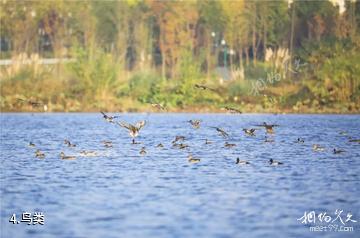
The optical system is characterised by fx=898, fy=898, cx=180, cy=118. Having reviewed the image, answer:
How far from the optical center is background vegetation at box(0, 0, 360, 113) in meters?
57.9

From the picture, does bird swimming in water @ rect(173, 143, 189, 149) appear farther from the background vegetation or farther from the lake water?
the background vegetation

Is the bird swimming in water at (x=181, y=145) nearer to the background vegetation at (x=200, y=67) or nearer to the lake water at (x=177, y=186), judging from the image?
the lake water at (x=177, y=186)

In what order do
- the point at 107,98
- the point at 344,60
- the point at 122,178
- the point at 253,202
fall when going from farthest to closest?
the point at 107,98 → the point at 344,60 → the point at 122,178 → the point at 253,202

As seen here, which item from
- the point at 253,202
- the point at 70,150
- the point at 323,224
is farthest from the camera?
the point at 70,150

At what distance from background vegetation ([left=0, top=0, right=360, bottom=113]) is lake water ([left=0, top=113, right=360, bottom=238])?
596 inches

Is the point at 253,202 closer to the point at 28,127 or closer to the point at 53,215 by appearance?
the point at 53,215

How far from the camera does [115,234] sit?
665 inches

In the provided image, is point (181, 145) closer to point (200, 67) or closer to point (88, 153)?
point (88, 153)

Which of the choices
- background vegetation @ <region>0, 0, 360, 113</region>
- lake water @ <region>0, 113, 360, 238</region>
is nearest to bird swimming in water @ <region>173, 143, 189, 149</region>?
lake water @ <region>0, 113, 360, 238</region>

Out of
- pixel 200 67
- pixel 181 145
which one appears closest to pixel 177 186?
pixel 181 145

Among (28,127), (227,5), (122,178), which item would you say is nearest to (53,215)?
(122,178)

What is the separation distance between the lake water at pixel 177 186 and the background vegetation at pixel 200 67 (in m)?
15.1

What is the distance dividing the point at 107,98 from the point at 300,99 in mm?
12649

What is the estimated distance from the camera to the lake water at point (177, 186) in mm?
17766
